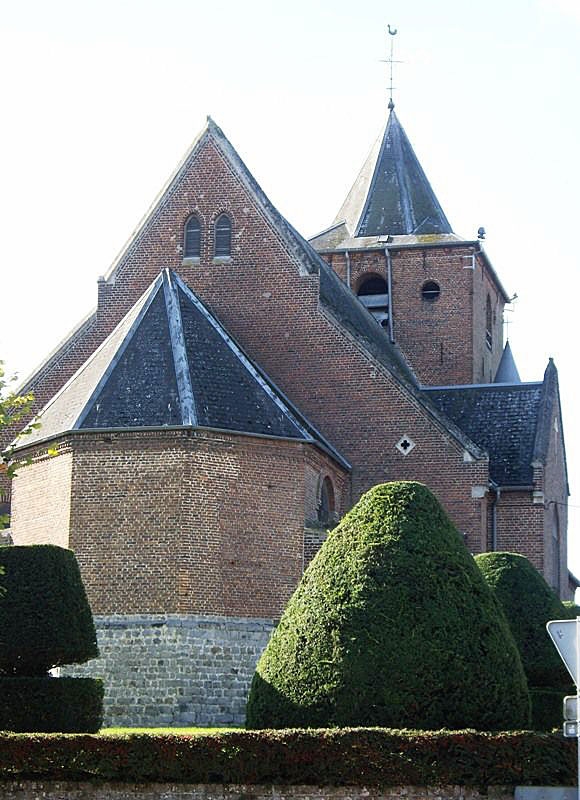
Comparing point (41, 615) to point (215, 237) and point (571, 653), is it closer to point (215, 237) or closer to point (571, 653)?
point (571, 653)

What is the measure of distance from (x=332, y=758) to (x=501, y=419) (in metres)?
19.9

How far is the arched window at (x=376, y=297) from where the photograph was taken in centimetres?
4406

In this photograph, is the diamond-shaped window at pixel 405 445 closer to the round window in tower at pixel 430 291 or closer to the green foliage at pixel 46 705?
the round window in tower at pixel 430 291

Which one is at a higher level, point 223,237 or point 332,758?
point 223,237

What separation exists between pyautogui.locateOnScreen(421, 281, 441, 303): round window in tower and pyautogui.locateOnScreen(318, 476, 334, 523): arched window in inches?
535

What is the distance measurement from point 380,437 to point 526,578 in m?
8.26

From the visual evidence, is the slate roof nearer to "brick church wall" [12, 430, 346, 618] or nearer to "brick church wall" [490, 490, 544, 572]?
"brick church wall" [12, 430, 346, 618]

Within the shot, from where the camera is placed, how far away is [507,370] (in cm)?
4728

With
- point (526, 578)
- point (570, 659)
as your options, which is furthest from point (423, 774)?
point (526, 578)

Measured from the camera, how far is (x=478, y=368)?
1731 inches

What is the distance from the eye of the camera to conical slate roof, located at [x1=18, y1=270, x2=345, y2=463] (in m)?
28.0

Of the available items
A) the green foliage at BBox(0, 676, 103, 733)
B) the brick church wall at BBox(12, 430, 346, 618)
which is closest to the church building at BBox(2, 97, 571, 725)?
the brick church wall at BBox(12, 430, 346, 618)

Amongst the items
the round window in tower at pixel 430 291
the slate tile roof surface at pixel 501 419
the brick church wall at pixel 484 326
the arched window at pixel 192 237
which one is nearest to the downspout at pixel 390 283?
the round window in tower at pixel 430 291

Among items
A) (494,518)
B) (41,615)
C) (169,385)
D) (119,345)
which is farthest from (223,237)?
(41,615)
